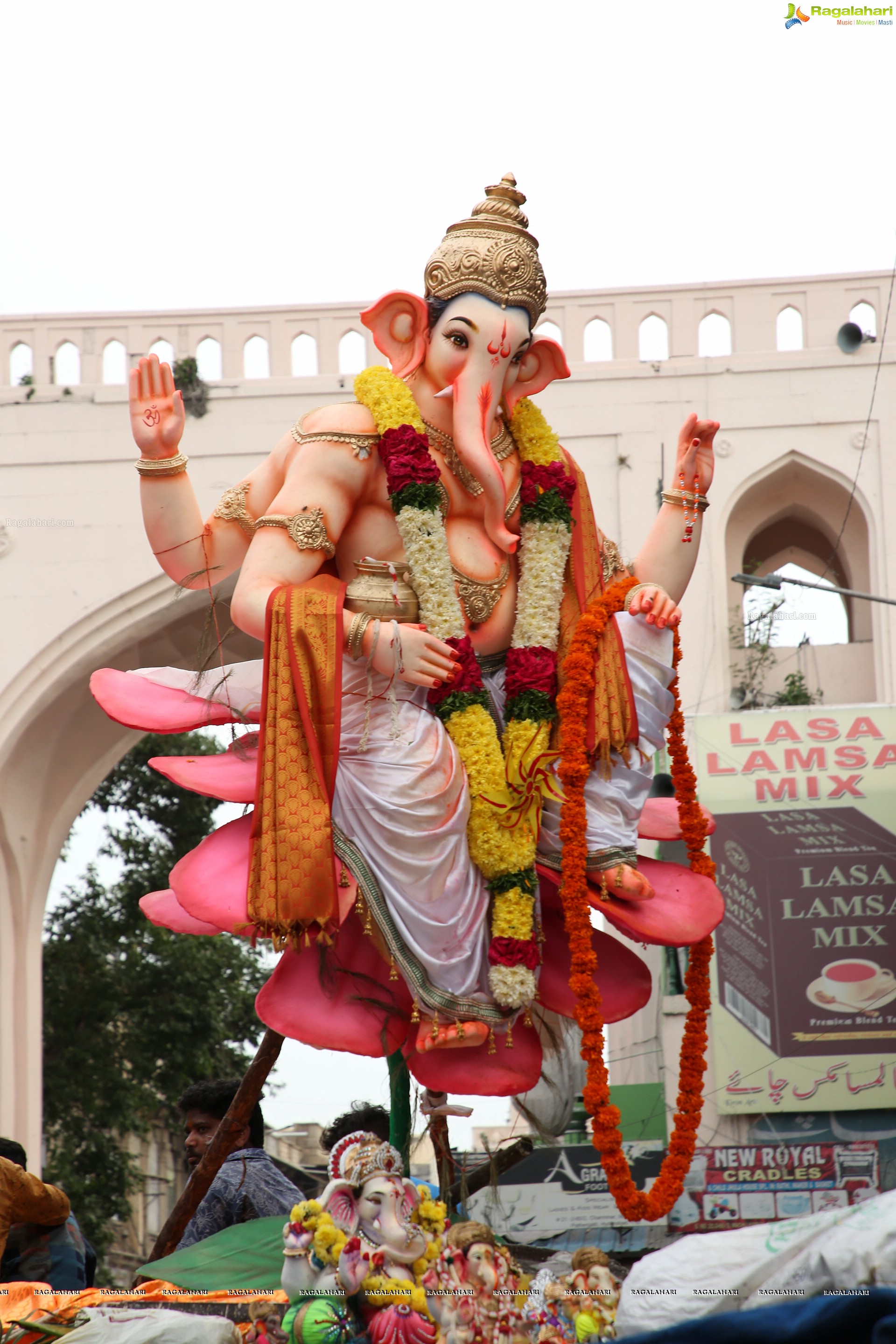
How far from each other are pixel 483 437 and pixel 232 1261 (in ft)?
7.40

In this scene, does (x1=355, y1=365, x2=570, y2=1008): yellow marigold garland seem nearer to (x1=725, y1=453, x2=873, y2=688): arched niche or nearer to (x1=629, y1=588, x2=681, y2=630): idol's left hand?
(x1=629, y1=588, x2=681, y2=630): idol's left hand

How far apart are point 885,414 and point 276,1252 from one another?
9.19m

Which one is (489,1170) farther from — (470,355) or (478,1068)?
(470,355)

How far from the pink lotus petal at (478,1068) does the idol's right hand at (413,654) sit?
34.9 inches

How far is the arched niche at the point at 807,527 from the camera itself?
1209cm

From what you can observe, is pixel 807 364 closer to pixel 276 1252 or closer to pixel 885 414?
pixel 885 414

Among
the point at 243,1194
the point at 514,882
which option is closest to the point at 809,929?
the point at 243,1194

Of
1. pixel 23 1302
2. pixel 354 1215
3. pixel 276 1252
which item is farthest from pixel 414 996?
pixel 23 1302

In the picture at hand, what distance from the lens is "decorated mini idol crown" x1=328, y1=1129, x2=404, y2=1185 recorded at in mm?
3652

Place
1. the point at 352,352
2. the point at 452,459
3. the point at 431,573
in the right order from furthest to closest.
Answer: the point at 352,352 < the point at 452,459 < the point at 431,573

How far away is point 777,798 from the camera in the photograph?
10.6m

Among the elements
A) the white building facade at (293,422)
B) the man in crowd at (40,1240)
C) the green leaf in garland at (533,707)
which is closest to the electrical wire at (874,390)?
the white building facade at (293,422)

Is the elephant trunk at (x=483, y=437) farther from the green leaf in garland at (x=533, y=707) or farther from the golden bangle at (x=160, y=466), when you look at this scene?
the golden bangle at (x=160, y=466)

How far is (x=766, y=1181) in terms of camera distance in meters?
9.73
